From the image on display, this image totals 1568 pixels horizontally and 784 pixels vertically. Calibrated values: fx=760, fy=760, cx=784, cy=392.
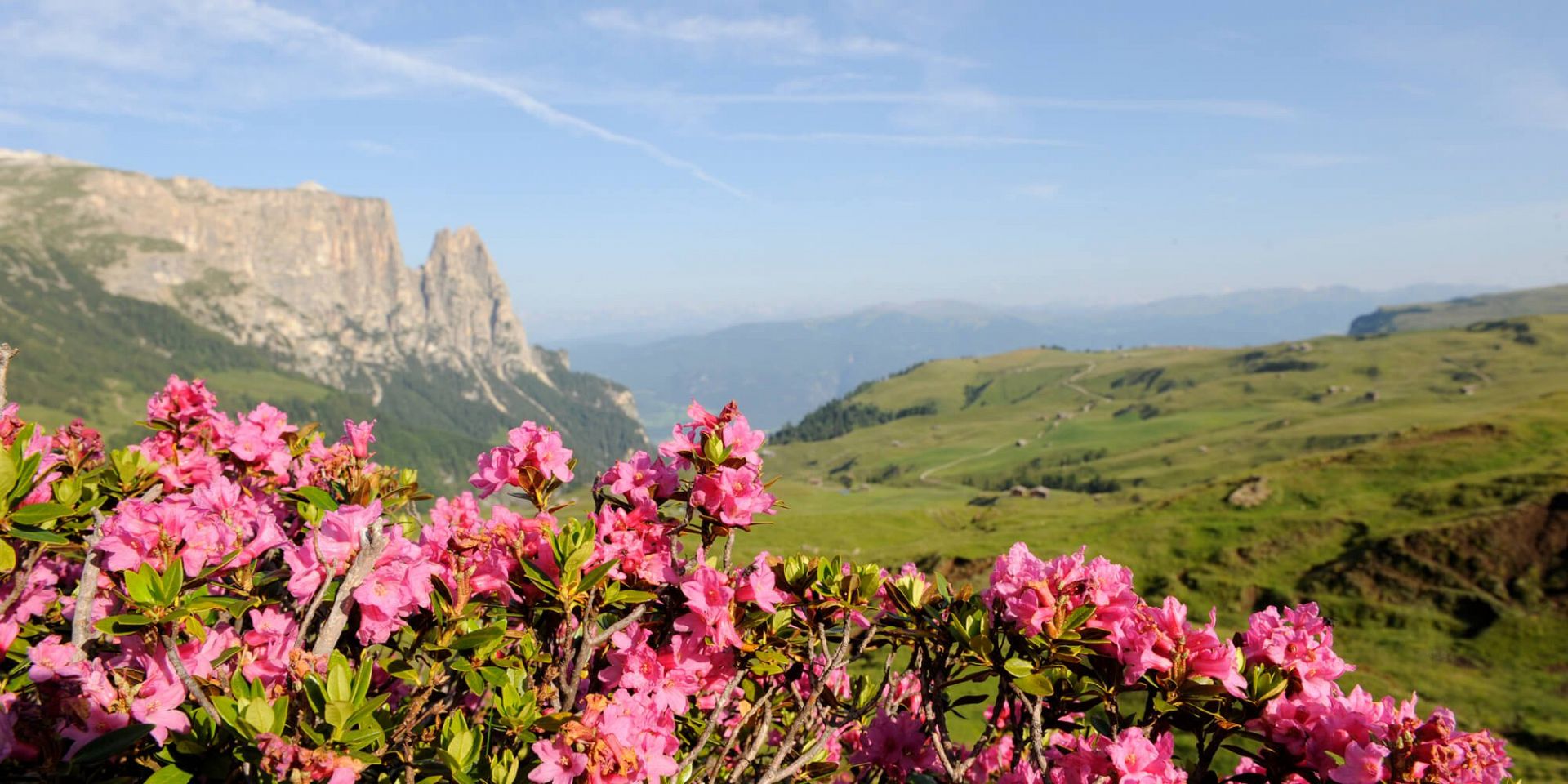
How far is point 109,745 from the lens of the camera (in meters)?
2.84

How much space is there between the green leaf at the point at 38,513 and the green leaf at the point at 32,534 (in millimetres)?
42

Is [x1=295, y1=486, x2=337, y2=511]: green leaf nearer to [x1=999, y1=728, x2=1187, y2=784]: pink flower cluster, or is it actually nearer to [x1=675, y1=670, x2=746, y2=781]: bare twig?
[x1=675, y1=670, x2=746, y2=781]: bare twig

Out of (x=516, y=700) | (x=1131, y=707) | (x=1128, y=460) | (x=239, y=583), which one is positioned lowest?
(x=1128, y=460)

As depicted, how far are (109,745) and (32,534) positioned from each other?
1.28 m

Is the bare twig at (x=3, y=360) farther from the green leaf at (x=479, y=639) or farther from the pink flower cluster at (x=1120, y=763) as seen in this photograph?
the pink flower cluster at (x=1120, y=763)

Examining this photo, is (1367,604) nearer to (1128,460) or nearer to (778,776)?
(778,776)

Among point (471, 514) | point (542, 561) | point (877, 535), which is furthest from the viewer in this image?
point (877, 535)

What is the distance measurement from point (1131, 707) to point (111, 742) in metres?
20.2

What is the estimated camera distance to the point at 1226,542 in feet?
130

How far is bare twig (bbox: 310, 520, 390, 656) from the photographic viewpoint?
2967 millimetres

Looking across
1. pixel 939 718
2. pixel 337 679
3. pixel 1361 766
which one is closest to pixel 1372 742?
pixel 1361 766

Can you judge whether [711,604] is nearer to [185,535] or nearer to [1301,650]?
[185,535]

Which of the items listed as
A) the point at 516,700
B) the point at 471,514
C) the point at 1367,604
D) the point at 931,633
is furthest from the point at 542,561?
the point at 1367,604

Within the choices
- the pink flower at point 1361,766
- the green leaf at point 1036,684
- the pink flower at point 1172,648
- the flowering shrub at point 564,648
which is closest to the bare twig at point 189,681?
the flowering shrub at point 564,648
